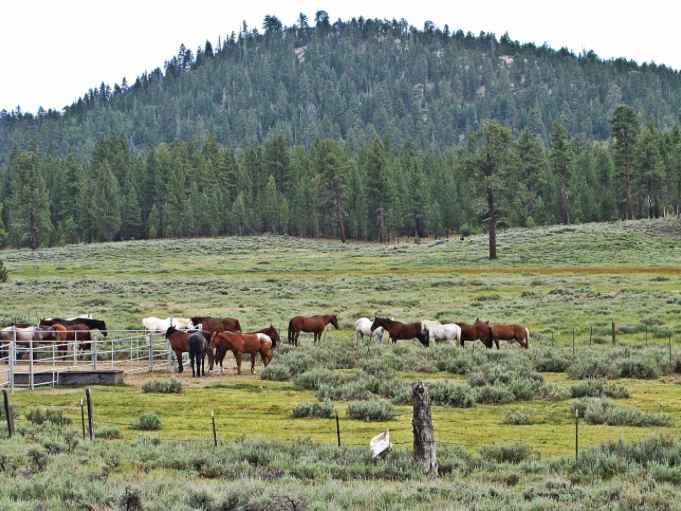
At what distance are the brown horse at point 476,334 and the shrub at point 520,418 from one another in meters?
11.6

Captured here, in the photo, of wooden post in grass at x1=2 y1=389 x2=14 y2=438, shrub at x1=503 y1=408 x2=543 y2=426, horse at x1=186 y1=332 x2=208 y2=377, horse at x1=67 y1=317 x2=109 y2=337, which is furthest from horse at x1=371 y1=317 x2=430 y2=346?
wooden post in grass at x1=2 y1=389 x2=14 y2=438

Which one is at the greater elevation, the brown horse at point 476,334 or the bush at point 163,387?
the brown horse at point 476,334

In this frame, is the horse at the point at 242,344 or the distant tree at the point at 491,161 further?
the distant tree at the point at 491,161

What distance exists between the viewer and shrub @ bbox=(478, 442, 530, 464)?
1534 cm

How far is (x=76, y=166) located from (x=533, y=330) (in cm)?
11922

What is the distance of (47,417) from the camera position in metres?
19.8

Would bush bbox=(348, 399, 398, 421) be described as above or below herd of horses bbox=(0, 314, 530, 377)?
below

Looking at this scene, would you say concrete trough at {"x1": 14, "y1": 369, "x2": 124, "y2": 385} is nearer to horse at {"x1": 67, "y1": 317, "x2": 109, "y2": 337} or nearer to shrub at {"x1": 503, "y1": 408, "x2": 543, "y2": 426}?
horse at {"x1": 67, "y1": 317, "x2": 109, "y2": 337}

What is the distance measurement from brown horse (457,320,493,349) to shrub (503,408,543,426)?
11.6 m

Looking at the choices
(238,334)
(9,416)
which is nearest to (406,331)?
(238,334)

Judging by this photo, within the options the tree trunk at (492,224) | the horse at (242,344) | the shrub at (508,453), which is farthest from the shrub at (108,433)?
the tree trunk at (492,224)

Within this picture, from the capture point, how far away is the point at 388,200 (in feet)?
411

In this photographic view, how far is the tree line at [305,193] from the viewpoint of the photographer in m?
121

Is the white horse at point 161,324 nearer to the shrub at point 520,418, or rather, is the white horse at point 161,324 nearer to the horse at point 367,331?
the horse at point 367,331
